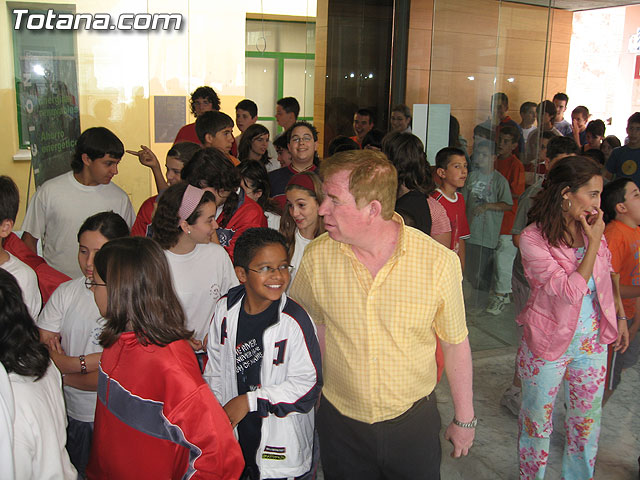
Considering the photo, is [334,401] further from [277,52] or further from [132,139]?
[277,52]

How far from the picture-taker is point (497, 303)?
5.70 metres

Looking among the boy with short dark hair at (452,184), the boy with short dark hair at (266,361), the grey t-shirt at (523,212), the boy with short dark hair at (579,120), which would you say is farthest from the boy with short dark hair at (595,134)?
the boy with short dark hair at (266,361)

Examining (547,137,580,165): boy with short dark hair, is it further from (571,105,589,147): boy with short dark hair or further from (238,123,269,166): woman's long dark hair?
(571,105,589,147): boy with short dark hair

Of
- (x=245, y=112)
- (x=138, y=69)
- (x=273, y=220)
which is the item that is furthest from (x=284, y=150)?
(x=138, y=69)

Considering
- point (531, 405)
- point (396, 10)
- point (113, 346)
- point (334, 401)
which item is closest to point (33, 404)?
point (113, 346)

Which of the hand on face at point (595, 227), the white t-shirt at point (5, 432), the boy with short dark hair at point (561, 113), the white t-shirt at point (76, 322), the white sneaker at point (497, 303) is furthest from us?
the boy with short dark hair at point (561, 113)

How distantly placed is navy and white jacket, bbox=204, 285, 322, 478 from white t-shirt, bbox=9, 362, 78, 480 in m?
0.71

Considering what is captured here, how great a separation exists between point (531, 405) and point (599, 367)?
377mm

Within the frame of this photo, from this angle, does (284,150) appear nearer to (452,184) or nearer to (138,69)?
(452,184)

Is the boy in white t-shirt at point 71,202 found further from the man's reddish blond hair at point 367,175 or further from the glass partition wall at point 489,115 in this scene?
the glass partition wall at point 489,115

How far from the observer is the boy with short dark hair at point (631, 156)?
6133 millimetres

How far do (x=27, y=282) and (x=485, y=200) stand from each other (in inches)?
160

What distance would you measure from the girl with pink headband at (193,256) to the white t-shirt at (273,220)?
3.33 feet

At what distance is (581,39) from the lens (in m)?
8.70
